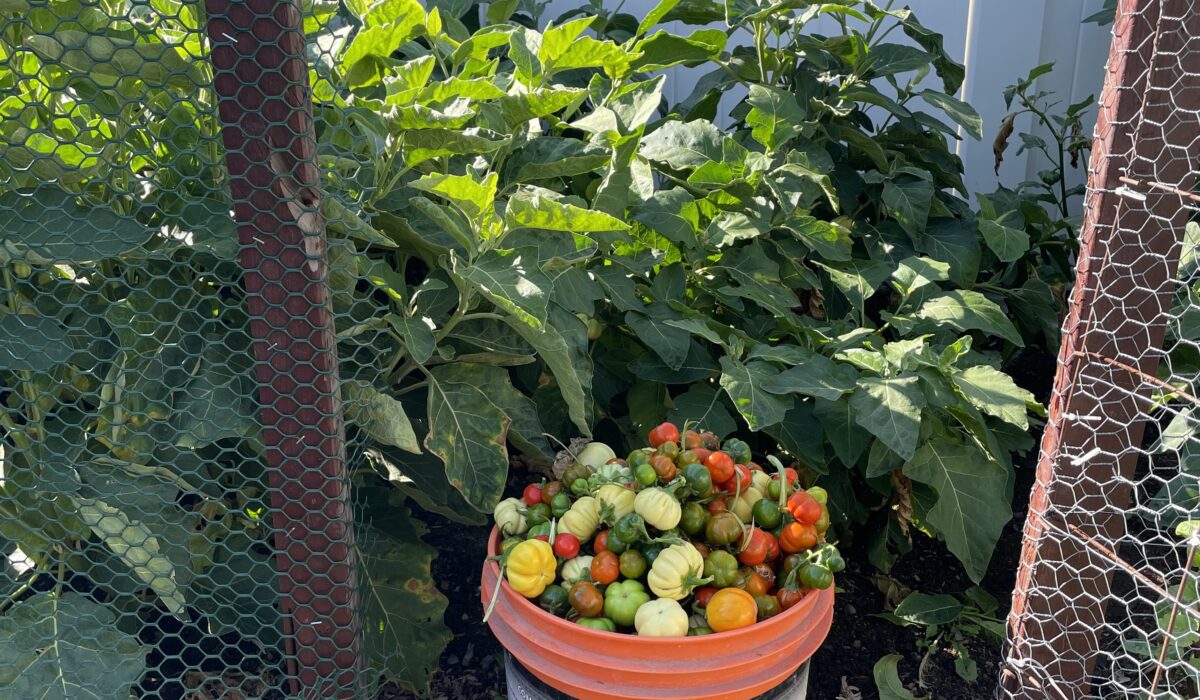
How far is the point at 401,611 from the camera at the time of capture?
191 centimetres

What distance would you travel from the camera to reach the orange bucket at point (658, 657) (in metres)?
1.43

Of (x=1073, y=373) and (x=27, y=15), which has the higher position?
(x=27, y=15)

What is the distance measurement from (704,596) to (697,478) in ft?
0.57

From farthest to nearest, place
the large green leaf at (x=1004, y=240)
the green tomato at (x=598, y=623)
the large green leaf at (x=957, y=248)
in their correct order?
the large green leaf at (x=957, y=248) → the large green leaf at (x=1004, y=240) → the green tomato at (x=598, y=623)

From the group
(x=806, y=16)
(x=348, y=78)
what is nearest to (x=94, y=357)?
(x=348, y=78)

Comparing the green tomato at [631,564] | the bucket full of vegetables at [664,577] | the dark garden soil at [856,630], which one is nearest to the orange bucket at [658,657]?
the bucket full of vegetables at [664,577]

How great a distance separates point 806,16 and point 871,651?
53.5 inches

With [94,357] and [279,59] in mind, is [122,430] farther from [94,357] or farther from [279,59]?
[279,59]

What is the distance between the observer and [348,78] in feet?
5.73

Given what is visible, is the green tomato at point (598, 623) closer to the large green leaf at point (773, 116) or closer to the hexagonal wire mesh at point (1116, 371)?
the hexagonal wire mesh at point (1116, 371)

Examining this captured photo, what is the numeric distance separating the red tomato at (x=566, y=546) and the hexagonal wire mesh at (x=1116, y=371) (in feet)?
2.38

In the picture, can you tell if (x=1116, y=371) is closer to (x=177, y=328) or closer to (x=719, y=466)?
(x=719, y=466)

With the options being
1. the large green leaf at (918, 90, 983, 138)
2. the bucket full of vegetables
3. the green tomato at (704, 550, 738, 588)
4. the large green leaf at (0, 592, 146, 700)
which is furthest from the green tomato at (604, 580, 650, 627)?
the large green leaf at (918, 90, 983, 138)

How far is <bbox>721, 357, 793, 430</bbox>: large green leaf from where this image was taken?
5.87 feet
